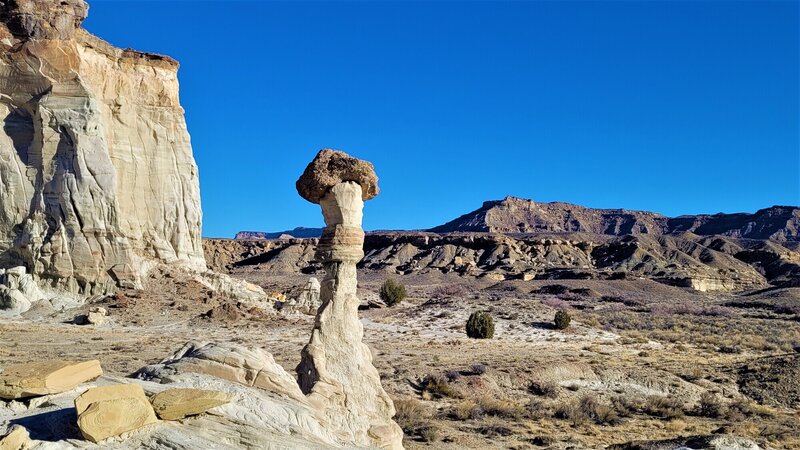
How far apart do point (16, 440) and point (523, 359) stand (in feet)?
53.6

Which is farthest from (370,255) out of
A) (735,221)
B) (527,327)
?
(735,221)

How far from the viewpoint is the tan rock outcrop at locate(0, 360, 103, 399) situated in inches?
239

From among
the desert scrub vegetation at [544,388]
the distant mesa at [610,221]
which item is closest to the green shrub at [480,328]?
the desert scrub vegetation at [544,388]

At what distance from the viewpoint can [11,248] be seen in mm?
25297

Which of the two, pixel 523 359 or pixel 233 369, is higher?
pixel 233 369

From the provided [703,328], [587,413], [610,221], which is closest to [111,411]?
Answer: [587,413]

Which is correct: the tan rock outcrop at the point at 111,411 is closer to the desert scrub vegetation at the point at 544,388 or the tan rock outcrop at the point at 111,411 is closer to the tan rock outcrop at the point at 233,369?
the tan rock outcrop at the point at 233,369

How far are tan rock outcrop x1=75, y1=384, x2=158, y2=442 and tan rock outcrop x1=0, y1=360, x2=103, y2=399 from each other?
84cm

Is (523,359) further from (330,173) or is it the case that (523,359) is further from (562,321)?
(330,173)

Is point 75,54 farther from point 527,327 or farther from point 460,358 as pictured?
point 527,327

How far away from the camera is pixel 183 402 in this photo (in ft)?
19.7

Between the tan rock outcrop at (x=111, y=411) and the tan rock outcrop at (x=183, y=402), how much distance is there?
0.44ft

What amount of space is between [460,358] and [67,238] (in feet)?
51.4

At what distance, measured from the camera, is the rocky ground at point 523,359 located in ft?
44.6
